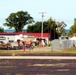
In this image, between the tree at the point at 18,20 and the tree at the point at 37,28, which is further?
the tree at the point at 18,20

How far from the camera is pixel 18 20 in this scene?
140125mm

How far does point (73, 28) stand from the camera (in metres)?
131

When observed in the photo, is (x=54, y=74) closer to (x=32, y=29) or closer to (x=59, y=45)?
(x=59, y=45)

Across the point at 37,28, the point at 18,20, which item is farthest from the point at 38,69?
the point at 18,20

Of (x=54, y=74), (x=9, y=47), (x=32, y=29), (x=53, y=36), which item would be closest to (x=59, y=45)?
(x=9, y=47)

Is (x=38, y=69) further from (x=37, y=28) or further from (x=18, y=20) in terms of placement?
(x=18, y=20)

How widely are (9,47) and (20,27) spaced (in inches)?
3485

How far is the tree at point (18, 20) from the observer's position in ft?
452

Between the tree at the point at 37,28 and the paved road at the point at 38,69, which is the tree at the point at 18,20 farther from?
the paved road at the point at 38,69

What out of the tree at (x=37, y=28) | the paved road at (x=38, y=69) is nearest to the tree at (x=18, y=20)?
the tree at (x=37, y=28)

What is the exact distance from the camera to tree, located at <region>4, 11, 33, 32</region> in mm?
137625

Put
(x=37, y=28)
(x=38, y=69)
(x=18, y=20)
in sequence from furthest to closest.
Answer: (x=18, y=20), (x=37, y=28), (x=38, y=69)

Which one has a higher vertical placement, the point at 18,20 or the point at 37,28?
the point at 18,20

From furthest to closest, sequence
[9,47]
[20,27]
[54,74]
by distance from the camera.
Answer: [20,27]
[9,47]
[54,74]
